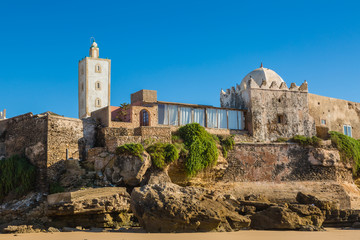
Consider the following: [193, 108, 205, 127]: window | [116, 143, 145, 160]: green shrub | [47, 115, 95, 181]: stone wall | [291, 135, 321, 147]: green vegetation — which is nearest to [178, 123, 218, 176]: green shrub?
[193, 108, 205, 127]: window

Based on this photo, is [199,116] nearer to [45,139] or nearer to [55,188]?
[45,139]

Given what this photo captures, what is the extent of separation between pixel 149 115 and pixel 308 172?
9.65 m

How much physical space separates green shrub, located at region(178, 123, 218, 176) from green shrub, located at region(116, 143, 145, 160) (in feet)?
9.34

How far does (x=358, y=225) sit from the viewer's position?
1997cm

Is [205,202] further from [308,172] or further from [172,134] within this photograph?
[308,172]

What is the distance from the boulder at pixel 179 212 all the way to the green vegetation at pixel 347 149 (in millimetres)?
14254

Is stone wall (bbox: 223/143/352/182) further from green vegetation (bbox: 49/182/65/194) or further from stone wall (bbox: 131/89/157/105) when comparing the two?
green vegetation (bbox: 49/182/65/194)

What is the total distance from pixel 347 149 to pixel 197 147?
10.2 m

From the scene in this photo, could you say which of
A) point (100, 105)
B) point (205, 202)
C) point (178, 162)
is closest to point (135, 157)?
point (178, 162)

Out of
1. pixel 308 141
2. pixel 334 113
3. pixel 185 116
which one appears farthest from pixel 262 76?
pixel 185 116

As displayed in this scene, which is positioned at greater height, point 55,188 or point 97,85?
point 97,85

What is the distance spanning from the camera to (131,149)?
2384cm

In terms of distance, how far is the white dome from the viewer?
1276 inches

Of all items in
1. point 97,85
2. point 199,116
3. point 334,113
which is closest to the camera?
point 199,116
